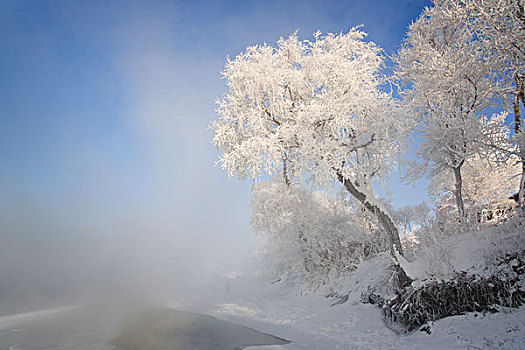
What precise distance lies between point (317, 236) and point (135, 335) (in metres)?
11.2

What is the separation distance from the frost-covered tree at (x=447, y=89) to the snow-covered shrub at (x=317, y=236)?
17.8 feet

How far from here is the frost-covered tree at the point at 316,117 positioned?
29.2ft

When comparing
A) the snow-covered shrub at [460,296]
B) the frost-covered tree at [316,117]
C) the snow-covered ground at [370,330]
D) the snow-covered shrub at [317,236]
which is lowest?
the snow-covered ground at [370,330]

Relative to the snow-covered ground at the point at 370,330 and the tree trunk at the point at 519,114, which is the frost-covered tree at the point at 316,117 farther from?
Result: the tree trunk at the point at 519,114

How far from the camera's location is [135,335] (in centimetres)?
785

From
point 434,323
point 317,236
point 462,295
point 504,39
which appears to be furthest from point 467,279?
point 317,236

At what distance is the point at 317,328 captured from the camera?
8758 millimetres

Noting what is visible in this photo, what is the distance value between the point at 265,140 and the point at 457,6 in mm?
8214

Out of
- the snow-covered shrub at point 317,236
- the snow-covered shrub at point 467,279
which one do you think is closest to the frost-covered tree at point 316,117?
the snow-covered shrub at point 467,279

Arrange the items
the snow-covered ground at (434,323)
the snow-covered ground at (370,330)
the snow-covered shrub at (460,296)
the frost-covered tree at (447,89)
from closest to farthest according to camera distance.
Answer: the snow-covered ground at (370,330) < the snow-covered ground at (434,323) < the snow-covered shrub at (460,296) < the frost-covered tree at (447,89)

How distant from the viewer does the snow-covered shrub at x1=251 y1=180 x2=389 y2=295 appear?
51.6 feet

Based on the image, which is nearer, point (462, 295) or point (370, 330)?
point (462, 295)

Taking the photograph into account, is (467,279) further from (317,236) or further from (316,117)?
(317,236)

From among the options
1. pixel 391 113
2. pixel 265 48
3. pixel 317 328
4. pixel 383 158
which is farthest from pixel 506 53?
pixel 317 328
